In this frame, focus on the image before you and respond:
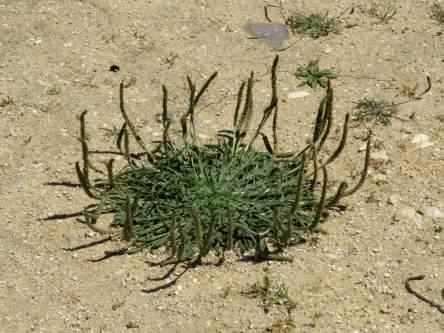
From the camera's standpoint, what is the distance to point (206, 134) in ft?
13.9

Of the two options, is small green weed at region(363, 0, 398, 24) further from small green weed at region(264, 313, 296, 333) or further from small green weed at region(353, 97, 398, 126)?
small green weed at region(264, 313, 296, 333)

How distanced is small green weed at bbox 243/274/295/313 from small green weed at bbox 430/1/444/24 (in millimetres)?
2492

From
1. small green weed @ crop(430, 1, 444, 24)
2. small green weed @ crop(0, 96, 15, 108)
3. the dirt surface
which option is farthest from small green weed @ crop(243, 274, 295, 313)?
small green weed @ crop(430, 1, 444, 24)

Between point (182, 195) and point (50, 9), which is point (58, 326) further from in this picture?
point (50, 9)

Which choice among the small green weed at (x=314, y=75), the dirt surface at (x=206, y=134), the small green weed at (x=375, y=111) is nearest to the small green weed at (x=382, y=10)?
the dirt surface at (x=206, y=134)

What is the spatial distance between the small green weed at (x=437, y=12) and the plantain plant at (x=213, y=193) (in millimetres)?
1682

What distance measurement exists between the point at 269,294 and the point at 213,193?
552mm

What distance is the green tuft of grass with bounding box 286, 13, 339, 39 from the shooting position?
5004 mm

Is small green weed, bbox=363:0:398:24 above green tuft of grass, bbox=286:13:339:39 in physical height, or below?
above

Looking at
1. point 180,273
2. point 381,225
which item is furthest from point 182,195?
point 381,225

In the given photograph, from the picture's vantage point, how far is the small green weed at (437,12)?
511 cm

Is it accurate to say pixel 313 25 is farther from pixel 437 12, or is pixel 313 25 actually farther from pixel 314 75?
pixel 437 12

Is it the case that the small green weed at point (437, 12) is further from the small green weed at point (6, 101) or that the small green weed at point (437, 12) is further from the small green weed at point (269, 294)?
the small green weed at point (6, 101)

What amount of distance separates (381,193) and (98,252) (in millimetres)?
1363
